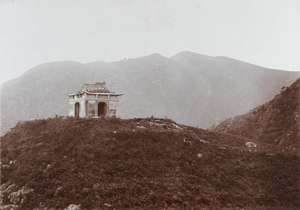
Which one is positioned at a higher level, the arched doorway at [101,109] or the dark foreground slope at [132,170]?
the arched doorway at [101,109]

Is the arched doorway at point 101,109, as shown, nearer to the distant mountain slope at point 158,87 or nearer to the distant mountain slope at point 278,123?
the distant mountain slope at point 278,123

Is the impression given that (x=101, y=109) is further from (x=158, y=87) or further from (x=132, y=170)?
(x=158, y=87)

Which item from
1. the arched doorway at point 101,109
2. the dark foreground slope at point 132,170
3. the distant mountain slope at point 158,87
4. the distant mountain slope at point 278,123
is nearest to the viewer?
the dark foreground slope at point 132,170

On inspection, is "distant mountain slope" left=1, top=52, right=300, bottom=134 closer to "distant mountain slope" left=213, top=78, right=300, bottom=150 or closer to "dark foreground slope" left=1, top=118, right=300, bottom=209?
"distant mountain slope" left=213, top=78, right=300, bottom=150

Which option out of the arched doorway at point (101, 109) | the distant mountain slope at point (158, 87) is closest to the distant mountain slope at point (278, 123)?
the arched doorway at point (101, 109)

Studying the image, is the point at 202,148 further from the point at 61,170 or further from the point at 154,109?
the point at 154,109

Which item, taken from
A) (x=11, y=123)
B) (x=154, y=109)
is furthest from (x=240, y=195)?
(x=11, y=123)

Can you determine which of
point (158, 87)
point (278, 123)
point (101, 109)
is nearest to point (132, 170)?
point (101, 109)
